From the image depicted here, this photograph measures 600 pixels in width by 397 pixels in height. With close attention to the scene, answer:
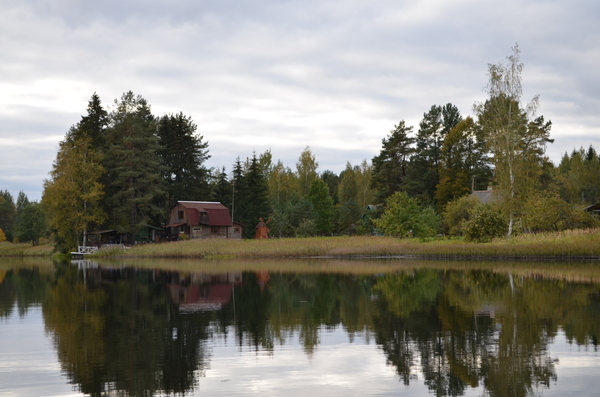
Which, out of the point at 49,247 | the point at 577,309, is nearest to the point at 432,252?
the point at 577,309

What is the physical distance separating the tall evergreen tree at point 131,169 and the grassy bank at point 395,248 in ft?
27.7

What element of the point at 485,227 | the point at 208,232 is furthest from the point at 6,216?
the point at 485,227

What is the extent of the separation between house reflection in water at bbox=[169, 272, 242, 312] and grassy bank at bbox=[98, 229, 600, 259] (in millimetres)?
17548

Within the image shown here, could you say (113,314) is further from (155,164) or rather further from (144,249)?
(155,164)

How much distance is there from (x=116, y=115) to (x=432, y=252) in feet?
156

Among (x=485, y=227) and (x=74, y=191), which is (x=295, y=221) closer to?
(x=74, y=191)

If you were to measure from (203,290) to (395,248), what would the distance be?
26658 millimetres

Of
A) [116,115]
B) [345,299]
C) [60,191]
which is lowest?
[345,299]

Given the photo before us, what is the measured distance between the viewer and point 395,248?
1997 inches

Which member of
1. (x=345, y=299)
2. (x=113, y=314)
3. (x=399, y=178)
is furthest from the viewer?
(x=399, y=178)

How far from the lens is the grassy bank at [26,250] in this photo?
86.1 metres

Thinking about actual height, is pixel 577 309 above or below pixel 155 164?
below

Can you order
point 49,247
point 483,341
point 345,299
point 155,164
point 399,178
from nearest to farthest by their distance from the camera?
1. point 483,341
2. point 345,299
3. point 155,164
4. point 399,178
5. point 49,247

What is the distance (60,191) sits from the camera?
213 ft
